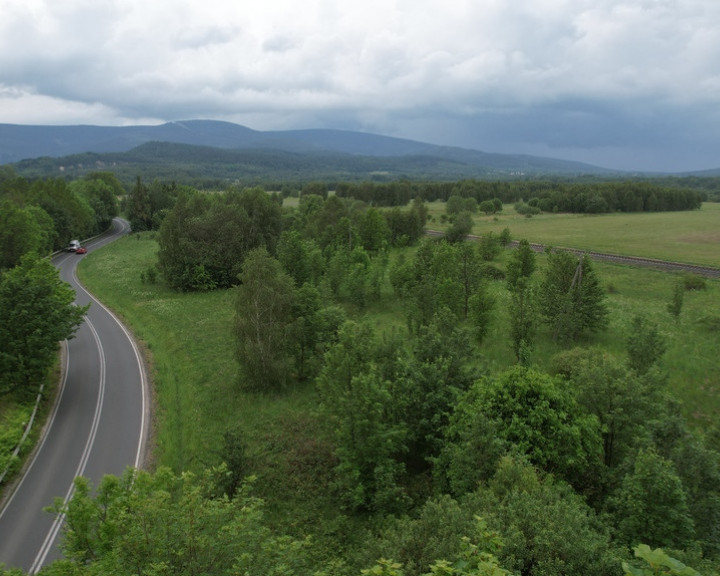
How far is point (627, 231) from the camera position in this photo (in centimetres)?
10256

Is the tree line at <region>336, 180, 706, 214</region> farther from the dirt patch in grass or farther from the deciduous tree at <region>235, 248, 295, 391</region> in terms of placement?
the deciduous tree at <region>235, 248, 295, 391</region>

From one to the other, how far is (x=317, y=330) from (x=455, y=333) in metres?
11.7

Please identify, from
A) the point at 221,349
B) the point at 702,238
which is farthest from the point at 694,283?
the point at 221,349

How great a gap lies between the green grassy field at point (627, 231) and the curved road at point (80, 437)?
74.1 meters

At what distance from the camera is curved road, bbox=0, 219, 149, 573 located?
1994 cm

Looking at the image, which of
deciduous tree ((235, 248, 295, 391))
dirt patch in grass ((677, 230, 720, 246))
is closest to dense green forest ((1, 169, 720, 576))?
deciduous tree ((235, 248, 295, 391))

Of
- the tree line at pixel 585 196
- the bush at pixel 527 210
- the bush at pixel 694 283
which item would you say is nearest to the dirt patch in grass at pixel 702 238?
the bush at pixel 694 283

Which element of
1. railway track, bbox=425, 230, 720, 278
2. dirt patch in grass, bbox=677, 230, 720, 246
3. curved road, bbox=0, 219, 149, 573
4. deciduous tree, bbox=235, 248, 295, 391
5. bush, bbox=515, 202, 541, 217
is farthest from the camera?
bush, bbox=515, 202, 541, 217

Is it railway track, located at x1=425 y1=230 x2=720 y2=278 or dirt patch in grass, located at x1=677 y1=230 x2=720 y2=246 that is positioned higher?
dirt patch in grass, located at x1=677 y1=230 x2=720 y2=246

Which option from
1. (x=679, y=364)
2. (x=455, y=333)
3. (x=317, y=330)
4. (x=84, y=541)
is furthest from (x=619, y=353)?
(x=84, y=541)

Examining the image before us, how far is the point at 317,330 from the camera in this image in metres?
32.4

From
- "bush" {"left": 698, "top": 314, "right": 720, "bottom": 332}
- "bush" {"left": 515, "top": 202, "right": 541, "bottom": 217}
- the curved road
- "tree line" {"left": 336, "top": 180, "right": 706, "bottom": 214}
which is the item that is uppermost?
"tree line" {"left": 336, "top": 180, "right": 706, "bottom": 214}

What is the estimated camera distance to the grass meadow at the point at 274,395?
22.6m

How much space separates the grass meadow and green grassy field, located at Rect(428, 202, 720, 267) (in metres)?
18.3
